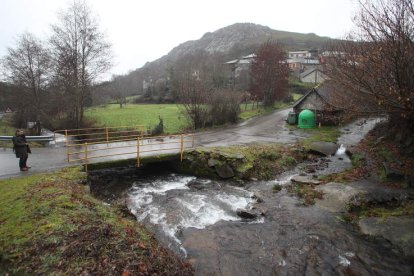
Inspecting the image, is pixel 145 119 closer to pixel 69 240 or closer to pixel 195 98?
pixel 195 98

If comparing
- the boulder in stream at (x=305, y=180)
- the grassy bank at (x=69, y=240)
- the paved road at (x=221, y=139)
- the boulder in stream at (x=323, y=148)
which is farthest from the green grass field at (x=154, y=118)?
the grassy bank at (x=69, y=240)

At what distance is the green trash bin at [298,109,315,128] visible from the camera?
27.9m

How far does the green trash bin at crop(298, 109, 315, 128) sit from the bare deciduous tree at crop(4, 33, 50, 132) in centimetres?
2474

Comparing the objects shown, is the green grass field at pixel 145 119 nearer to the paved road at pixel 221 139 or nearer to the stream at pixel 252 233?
the paved road at pixel 221 139

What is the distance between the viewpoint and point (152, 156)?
14.8 m

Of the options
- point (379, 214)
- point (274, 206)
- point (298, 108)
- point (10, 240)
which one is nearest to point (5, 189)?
point (10, 240)

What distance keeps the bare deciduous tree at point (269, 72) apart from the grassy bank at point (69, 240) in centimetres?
3575

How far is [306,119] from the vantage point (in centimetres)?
2795

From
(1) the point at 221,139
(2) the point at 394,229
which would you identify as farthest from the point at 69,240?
(1) the point at 221,139

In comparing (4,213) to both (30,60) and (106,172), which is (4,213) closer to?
(106,172)

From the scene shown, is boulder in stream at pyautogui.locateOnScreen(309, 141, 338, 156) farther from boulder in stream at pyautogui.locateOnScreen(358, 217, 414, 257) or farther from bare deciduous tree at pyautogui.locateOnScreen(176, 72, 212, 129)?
bare deciduous tree at pyautogui.locateOnScreen(176, 72, 212, 129)

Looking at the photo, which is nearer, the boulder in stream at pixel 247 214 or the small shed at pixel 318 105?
the boulder in stream at pixel 247 214

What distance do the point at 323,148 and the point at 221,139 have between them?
726cm

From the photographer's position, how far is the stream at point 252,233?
775 centimetres
